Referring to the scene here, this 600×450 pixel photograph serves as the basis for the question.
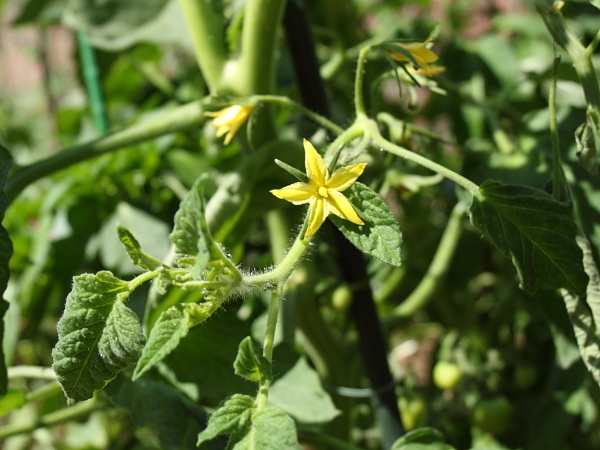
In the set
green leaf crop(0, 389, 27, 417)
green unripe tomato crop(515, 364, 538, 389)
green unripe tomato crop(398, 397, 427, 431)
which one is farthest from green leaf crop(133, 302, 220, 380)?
green unripe tomato crop(515, 364, 538, 389)

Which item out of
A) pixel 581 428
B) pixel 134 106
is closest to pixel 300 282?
pixel 581 428

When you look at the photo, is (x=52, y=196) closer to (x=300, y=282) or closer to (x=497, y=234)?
(x=300, y=282)

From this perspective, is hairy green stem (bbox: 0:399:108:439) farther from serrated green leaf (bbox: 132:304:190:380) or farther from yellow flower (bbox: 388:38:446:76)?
yellow flower (bbox: 388:38:446:76)

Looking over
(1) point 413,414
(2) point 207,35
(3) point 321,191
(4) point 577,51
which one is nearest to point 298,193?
(3) point 321,191

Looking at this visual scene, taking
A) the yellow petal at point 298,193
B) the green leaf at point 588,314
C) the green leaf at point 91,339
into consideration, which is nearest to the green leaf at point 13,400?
the green leaf at point 91,339

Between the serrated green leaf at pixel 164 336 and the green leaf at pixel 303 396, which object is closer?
the serrated green leaf at pixel 164 336

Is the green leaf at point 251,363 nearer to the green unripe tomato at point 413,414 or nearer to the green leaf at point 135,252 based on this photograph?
the green leaf at point 135,252
